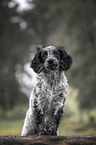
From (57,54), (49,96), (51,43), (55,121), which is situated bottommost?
(55,121)

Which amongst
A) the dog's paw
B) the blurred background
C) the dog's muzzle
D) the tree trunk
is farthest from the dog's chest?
the blurred background

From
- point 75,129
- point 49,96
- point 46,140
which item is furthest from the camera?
point 75,129

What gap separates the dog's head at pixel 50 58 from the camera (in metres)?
2.95

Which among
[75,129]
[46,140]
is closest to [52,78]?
[46,140]

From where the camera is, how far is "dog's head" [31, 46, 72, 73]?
295 centimetres

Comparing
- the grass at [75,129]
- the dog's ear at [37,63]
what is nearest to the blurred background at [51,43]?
the grass at [75,129]

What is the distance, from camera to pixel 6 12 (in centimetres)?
1420

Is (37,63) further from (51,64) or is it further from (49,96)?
(49,96)

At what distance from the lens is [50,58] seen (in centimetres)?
293

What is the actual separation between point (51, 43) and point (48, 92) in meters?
8.53

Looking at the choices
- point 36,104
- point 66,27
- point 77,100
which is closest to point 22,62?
point 66,27

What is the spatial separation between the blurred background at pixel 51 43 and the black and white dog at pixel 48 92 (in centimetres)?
505

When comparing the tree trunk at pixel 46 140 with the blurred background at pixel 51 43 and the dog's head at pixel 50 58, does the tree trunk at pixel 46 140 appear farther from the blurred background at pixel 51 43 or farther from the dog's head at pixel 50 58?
the blurred background at pixel 51 43

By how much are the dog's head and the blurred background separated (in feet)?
16.5
